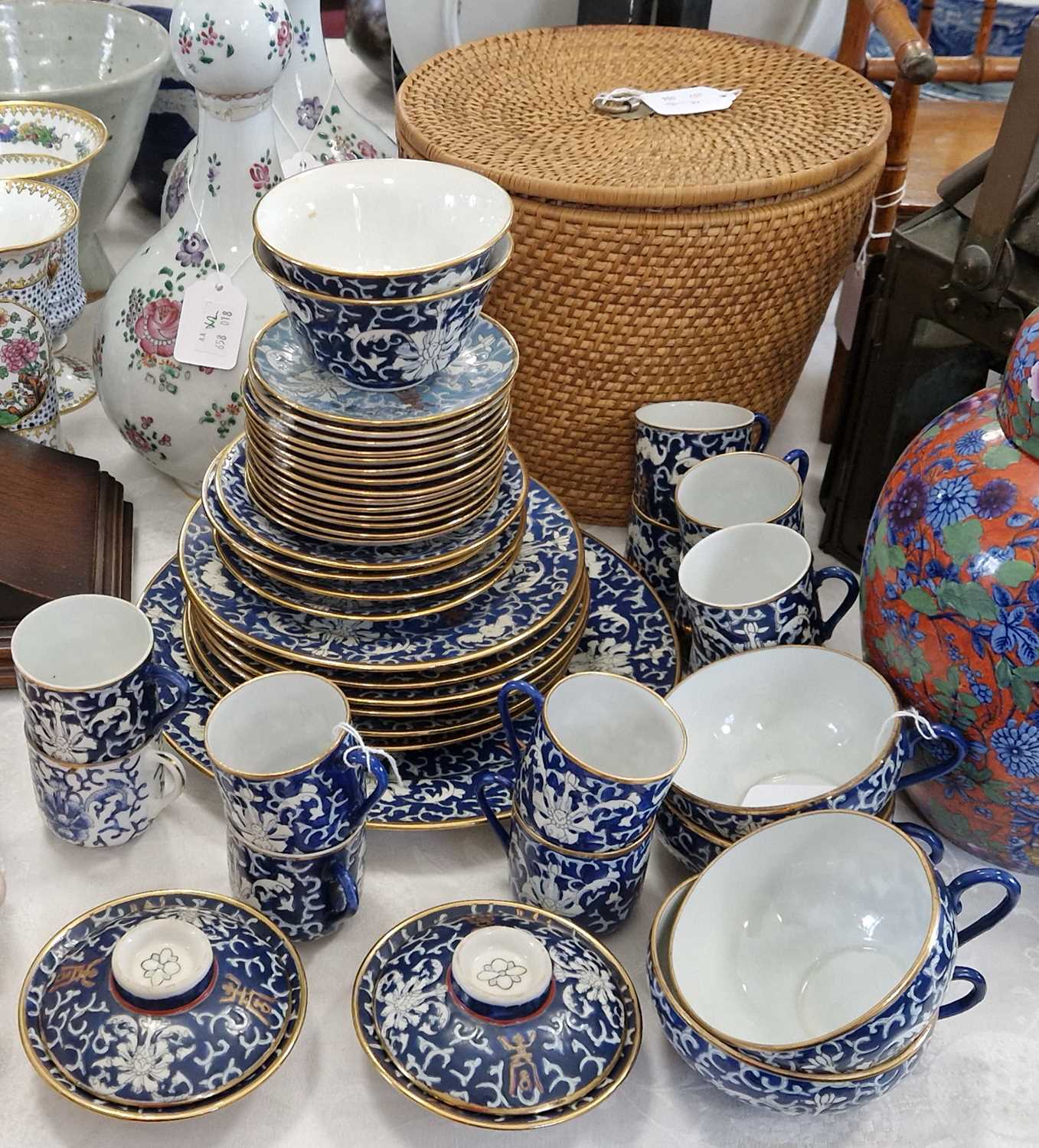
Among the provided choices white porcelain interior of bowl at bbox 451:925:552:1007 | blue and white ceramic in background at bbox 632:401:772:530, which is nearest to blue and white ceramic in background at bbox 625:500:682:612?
blue and white ceramic in background at bbox 632:401:772:530

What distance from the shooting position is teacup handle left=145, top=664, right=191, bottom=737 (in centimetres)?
81

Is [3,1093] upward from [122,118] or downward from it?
downward

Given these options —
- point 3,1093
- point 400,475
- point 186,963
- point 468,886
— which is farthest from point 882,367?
point 3,1093

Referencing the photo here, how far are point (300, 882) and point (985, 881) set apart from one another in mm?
402

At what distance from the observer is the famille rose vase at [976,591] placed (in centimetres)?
73

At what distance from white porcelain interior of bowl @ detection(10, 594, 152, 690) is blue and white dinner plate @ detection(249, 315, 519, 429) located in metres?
0.19

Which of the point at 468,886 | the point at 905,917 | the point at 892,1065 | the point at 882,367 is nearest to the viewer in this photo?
the point at 892,1065

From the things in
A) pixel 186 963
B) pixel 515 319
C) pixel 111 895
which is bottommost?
pixel 111 895

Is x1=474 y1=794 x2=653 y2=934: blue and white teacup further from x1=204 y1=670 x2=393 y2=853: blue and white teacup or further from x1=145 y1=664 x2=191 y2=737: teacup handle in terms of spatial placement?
x1=145 y1=664 x2=191 y2=737: teacup handle

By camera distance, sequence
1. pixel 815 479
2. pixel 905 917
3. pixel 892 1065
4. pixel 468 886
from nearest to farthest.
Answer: pixel 892 1065 < pixel 905 917 < pixel 468 886 < pixel 815 479

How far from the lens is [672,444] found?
1.04 metres

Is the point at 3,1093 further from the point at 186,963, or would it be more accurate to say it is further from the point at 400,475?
the point at 400,475

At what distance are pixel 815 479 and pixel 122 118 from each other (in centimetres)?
83

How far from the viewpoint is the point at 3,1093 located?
718 millimetres
